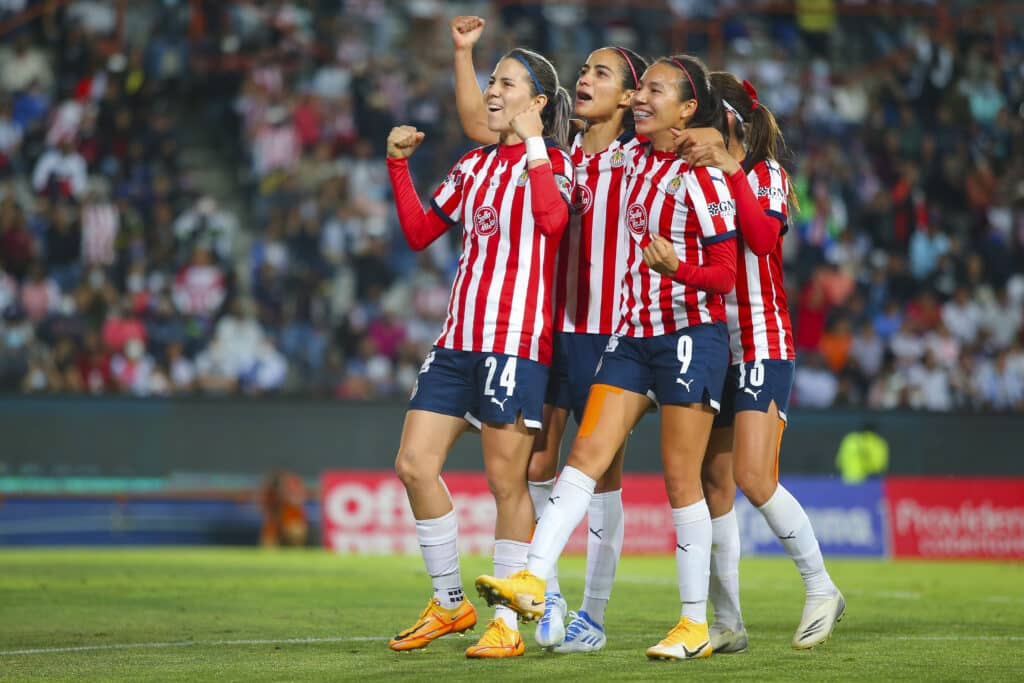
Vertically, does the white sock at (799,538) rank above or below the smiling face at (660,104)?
below

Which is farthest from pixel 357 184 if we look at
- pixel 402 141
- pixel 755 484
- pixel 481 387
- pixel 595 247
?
pixel 755 484

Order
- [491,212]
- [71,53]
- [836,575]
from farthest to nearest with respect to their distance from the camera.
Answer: [71,53] < [836,575] < [491,212]

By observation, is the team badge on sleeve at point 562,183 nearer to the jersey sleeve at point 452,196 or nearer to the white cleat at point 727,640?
the jersey sleeve at point 452,196

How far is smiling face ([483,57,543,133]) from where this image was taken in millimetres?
7043

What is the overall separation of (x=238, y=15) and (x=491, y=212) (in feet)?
51.4

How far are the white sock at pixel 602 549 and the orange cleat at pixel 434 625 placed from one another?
1.81 ft

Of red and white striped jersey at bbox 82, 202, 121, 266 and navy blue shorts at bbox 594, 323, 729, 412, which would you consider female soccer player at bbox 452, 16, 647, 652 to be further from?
red and white striped jersey at bbox 82, 202, 121, 266

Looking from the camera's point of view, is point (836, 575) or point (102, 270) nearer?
point (836, 575)

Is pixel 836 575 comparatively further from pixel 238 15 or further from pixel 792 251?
pixel 238 15

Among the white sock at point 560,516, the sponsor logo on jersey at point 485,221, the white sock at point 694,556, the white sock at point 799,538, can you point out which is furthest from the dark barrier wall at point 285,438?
the white sock at point 560,516

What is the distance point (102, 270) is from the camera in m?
18.6

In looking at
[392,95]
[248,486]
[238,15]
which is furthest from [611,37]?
[248,486]

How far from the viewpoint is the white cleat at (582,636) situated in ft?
22.4

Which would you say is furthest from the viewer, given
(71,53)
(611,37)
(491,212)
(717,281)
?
(611,37)
